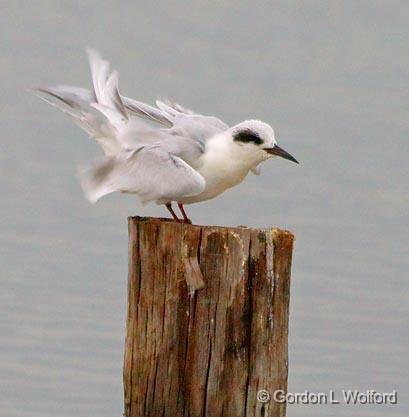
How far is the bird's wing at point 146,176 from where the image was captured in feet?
25.6

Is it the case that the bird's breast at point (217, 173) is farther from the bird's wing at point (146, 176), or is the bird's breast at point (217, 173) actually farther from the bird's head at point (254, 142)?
the bird's wing at point (146, 176)

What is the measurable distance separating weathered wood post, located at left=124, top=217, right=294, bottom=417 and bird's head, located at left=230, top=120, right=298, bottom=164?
1.22 metres

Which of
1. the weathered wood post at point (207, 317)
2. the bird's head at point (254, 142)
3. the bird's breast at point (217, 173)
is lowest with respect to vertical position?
the weathered wood post at point (207, 317)

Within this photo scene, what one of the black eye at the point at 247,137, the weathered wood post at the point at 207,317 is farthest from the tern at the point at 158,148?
the weathered wood post at the point at 207,317

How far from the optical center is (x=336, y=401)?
431 inches

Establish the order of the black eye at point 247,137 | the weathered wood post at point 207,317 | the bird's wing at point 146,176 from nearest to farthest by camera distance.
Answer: the weathered wood post at point 207,317
the bird's wing at point 146,176
the black eye at point 247,137

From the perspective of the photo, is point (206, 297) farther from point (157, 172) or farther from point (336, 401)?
point (336, 401)

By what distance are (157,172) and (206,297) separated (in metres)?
1.03

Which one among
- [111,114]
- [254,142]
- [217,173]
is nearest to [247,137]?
[254,142]

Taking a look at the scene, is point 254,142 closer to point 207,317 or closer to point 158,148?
point 158,148

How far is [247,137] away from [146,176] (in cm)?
77

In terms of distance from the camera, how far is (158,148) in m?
7.93

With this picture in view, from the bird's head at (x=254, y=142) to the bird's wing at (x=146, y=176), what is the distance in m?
0.47

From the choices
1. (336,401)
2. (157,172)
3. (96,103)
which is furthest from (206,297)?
(336,401)
